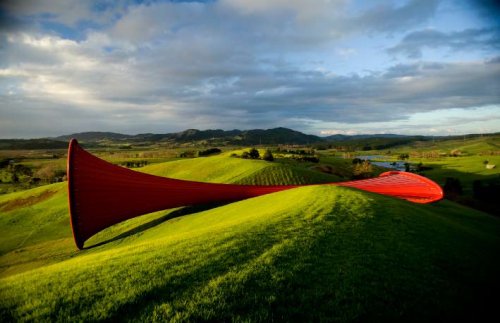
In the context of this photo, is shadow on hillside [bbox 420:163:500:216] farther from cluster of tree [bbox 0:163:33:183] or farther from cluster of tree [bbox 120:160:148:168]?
cluster of tree [bbox 0:163:33:183]

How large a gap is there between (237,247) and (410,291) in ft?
21.6

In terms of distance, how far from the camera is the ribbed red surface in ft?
70.1

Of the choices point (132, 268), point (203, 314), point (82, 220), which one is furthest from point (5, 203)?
point (203, 314)

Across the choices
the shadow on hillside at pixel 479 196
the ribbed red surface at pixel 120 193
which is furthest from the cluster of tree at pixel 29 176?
the shadow on hillside at pixel 479 196

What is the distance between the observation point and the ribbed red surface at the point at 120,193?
842 inches

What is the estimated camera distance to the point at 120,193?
85.6 feet

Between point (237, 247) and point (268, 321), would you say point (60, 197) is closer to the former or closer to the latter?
point (237, 247)

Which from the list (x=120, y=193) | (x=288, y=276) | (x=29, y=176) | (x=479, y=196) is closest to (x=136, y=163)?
(x=29, y=176)

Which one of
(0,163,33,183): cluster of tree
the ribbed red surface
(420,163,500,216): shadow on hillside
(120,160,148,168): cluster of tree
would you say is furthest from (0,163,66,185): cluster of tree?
(420,163,500,216): shadow on hillside

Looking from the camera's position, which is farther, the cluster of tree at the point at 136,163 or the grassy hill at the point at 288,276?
the cluster of tree at the point at 136,163

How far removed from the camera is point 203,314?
6.96 metres

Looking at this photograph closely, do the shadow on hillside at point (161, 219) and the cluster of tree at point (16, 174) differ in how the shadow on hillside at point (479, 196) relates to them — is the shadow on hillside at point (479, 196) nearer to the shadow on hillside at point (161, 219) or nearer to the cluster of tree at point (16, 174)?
the shadow on hillside at point (161, 219)

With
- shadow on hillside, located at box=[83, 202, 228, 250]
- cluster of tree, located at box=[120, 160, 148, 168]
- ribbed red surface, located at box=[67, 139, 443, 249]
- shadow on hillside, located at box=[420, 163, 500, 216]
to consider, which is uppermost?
ribbed red surface, located at box=[67, 139, 443, 249]

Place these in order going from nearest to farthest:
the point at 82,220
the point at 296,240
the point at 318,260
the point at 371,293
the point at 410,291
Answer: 1. the point at 371,293
2. the point at 410,291
3. the point at 318,260
4. the point at 296,240
5. the point at 82,220
